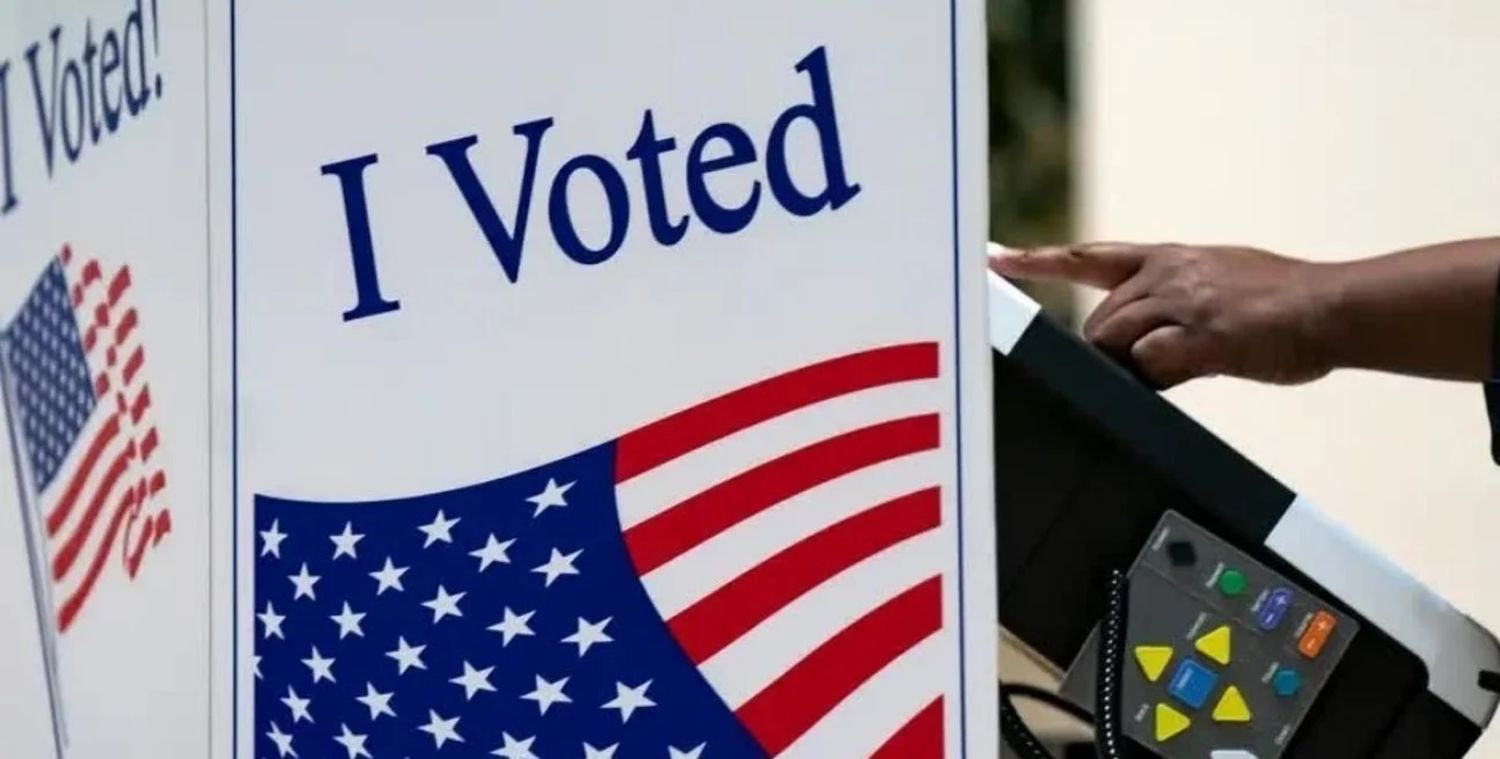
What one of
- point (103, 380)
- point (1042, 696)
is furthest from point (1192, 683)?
point (103, 380)

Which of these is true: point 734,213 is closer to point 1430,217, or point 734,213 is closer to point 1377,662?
point 1377,662

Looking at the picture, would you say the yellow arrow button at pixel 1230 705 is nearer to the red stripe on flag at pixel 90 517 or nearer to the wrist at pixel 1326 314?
the wrist at pixel 1326 314

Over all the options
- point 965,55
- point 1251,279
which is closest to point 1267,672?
point 1251,279

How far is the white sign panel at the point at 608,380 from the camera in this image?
692 millimetres

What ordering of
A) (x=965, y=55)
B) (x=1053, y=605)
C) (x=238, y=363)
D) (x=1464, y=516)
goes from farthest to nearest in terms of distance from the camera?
1. (x=1464, y=516)
2. (x=1053, y=605)
3. (x=238, y=363)
4. (x=965, y=55)

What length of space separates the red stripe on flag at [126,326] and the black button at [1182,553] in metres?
0.53

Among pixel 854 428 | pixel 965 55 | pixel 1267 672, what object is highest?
pixel 965 55

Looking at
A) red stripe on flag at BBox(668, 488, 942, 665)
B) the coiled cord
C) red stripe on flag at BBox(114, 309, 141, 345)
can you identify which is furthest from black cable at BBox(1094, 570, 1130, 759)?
red stripe on flag at BBox(114, 309, 141, 345)

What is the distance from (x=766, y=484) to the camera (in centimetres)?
71

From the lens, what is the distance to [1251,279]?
2.97 ft

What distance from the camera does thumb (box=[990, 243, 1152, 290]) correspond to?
37.6 inches

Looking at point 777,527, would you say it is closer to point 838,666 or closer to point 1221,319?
point 838,666

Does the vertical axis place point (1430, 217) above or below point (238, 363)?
above

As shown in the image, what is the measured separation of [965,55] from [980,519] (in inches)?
7.2
